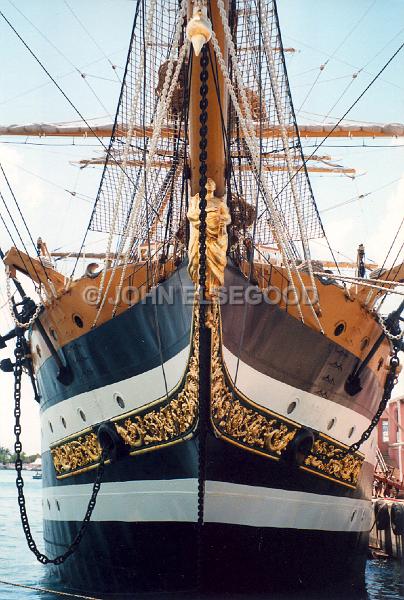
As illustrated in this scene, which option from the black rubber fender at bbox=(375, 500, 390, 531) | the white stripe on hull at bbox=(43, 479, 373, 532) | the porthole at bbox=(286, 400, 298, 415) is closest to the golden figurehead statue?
the porthole at bbox=(286, 400, 298, 415)

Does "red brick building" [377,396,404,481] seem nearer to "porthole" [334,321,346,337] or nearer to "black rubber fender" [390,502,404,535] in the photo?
"black rubber fender" [390,502,404,535]

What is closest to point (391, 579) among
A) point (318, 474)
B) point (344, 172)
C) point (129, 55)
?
point (318, 474)

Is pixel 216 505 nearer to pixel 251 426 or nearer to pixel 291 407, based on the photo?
pixel 251 426

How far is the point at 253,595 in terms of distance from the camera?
269 inches

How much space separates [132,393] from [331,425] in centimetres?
209

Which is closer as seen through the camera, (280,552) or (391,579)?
(280,552)

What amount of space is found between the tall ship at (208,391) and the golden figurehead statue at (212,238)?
0.5 inches

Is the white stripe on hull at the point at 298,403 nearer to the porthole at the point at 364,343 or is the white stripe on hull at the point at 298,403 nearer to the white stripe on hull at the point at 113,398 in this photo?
the white stripe on hull at the point at 113,398

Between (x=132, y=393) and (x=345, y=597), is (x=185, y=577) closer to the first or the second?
(x=132, y=393)

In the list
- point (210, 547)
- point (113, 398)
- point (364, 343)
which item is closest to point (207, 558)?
point (210, 547)

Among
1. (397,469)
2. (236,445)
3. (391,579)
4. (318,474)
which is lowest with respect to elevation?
(397,469)

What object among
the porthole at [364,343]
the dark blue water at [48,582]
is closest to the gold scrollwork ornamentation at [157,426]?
Answer: the dark blue water at [48,582]

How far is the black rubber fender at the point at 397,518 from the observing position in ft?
42.8

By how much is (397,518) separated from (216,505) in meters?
7.75
